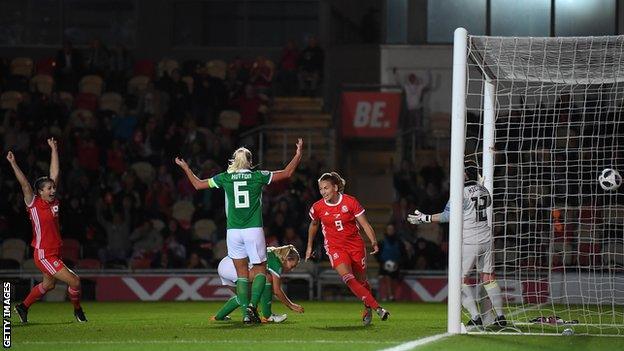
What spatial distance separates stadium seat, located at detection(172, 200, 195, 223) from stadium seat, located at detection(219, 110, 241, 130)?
8.79ft

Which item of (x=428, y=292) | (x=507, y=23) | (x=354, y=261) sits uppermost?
(x=507, y=23)

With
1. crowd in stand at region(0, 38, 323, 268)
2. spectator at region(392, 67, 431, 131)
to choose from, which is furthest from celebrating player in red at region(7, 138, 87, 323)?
spectator at region(392, 67, 431, 131)

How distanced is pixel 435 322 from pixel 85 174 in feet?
41.6

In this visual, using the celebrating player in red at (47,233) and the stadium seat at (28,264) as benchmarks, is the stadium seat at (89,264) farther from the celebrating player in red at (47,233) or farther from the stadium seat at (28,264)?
the celebrating player in red at (47,233)

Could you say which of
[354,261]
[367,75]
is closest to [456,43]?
[354,261]

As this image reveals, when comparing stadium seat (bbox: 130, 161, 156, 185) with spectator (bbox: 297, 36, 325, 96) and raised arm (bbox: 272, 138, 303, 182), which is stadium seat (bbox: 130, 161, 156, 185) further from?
raised arm (bbox: 272, 138, 303, 182)

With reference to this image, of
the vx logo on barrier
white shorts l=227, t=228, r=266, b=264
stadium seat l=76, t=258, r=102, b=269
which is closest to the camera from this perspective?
white shorts l=227, t=228, r=266, b=264

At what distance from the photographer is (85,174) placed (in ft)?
87.0

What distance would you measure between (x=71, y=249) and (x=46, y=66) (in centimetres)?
692

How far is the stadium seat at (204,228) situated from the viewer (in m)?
25.8

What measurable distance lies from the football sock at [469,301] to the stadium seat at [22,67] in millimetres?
18611

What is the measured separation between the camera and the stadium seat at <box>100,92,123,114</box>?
29.1 m

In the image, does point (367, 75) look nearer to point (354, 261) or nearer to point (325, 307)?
point (325, 307)

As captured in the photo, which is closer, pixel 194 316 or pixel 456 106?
pixel 456 106
